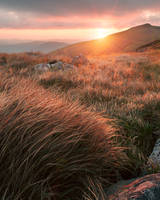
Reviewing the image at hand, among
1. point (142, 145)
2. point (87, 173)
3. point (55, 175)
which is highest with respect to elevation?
point (55, 175)

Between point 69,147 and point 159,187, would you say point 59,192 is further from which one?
Answer: point 159,187

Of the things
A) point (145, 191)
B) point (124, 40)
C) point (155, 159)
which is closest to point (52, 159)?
point (145, 191)

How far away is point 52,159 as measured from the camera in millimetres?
1256

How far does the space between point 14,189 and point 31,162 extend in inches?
7.3

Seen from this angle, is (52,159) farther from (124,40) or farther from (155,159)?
(124,40)

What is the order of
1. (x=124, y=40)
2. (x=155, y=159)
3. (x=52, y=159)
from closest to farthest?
(x=52, y=159) < (x=155, y=159) < (x=124, y=40)

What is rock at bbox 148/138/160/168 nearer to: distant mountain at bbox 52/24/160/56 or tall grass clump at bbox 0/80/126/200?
tall grass clump at bbox 0/80/126/200

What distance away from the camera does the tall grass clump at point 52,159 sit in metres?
1.08

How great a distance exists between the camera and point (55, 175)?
121 centimetres

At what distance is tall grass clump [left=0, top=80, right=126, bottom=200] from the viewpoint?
108 centimetres

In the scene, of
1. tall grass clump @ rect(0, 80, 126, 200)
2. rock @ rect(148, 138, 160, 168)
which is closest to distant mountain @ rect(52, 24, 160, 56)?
rock @ rect(148, 138, 160, 168)

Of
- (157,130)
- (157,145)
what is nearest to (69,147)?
(157,145)

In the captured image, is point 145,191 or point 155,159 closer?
point 145,191


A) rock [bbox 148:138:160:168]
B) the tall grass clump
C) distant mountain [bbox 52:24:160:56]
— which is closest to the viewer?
the tall grass clump
